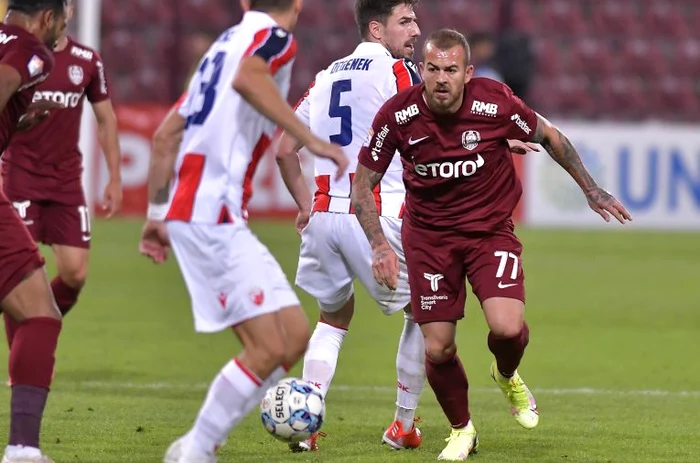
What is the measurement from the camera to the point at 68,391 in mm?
8523

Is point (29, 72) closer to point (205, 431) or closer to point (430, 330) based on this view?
point (205, 431)

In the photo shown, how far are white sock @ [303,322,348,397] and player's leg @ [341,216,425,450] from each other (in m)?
0.32

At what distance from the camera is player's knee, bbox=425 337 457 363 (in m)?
6.55

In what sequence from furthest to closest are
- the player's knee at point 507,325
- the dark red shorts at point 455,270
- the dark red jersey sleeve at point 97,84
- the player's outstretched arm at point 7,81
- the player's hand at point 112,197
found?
the dark red jersey sleeve at point 97,84, the player's hand at point 112,197, the dark red shorts at point 455,270, the player's knee at point 507,325, the player's outstretched arm at point 7,81

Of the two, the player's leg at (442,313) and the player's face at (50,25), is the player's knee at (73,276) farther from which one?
the player's face at (50,25)

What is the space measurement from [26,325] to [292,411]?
1.16 meters

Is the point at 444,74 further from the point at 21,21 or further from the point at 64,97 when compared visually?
the point at 64,97

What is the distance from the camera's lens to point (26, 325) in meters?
5.87

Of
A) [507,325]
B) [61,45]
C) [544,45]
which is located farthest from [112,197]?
[544,45]

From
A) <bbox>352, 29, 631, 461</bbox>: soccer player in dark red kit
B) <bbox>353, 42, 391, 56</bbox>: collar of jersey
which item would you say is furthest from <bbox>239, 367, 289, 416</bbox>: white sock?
<bbox>353, 42, 391, 56</bbox>: collar of jersey

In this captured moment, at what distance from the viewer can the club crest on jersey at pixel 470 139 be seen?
21.5 feet

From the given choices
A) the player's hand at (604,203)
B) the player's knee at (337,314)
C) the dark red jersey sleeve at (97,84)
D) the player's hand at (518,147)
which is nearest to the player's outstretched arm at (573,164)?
the player's hand at (604,203)

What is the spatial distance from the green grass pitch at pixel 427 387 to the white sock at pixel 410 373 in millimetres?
200

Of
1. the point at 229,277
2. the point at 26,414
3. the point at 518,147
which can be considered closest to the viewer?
the point at 229,277
